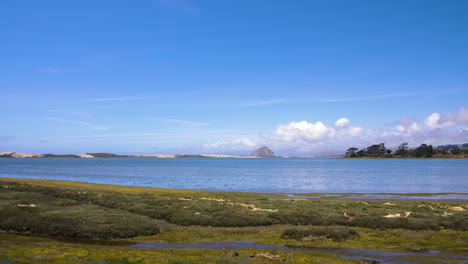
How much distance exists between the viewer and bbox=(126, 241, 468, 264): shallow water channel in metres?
16.2

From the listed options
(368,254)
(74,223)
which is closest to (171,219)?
(74,223)

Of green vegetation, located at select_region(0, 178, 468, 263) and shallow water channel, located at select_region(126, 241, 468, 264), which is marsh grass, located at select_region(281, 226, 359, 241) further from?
shallow water channel, located at select_region(126, 241, 468, 264)

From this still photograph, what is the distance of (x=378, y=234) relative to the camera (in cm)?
2209

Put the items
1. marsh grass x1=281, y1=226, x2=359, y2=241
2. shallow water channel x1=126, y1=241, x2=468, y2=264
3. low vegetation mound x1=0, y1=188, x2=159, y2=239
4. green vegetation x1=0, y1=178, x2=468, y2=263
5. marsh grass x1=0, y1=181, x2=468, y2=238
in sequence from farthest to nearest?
marsh grass x1=0, y1=181, x2=468, y2=238 < low vegetation mound x1=0, y1=188, x2=159, y2=239 < marsh grass x1=281, y1=226, x2=359, y2=241 < green vegetation x1=0, y1=178, x2=468, y2=263 < shallow water channel x1=126, y1=241, x2=468, y2=264

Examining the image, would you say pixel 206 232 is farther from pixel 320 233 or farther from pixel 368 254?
pixel 368 254

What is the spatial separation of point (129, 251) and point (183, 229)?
6.97 meters

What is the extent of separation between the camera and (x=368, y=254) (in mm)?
17344


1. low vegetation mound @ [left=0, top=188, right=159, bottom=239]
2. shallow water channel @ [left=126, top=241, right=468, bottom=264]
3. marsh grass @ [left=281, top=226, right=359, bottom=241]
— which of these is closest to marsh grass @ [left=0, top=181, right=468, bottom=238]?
low vegetation mound @ [left=0, top=188, right=159, bottom=239]

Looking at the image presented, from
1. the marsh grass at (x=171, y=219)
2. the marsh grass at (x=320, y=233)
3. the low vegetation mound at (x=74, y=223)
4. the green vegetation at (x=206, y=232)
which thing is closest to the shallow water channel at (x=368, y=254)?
the green vegetation at (x=206, y=232)

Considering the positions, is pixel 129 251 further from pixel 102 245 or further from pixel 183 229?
pixel 183 229

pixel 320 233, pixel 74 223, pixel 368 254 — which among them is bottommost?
pixel 368 254

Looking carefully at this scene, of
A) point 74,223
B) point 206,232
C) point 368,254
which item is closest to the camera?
point 368,254

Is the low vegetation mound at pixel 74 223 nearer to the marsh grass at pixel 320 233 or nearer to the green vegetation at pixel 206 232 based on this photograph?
the green vegetation at pixel 206 232

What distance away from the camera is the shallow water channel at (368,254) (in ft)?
53.1
